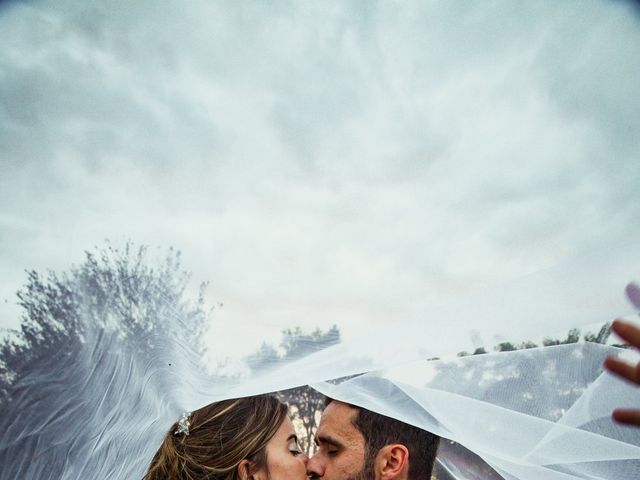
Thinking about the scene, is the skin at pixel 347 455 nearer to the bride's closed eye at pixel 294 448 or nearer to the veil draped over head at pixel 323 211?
the veil draped over head at pixel 323 211

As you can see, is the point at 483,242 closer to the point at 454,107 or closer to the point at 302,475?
the point at 454,107

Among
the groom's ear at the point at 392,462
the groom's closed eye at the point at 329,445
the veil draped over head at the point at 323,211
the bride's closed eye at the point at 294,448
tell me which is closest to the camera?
the veil draped over head at the point at 323,211

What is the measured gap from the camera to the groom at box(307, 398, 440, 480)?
263 centimetres

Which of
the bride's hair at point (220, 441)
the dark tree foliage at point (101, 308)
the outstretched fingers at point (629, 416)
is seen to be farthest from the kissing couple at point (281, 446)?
the outstretched fingers at point (629, 416)

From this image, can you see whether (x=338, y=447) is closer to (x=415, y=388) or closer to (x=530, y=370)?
(x=415, y=388)

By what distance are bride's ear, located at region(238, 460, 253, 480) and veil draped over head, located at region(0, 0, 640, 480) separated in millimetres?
956

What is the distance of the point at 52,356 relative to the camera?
177 centimetres

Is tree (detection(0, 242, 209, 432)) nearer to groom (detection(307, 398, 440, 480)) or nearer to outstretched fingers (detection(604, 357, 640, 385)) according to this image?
groom (detection(307, 398, 440, 480))

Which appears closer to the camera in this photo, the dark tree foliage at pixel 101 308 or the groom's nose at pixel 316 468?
the dark tree foliage at pixel 101 308

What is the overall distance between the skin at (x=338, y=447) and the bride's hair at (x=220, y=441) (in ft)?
2.09

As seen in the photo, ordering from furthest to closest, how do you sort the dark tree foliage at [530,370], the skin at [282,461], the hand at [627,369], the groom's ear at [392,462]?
the skin at [282,461] → the groom's ear at [392,462] → the dark tree foliage at [530,370] → the hand at [627,369]

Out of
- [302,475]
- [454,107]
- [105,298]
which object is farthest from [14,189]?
[302,475]

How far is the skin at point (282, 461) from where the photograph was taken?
3.24 metres

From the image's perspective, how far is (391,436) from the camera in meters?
2.70
